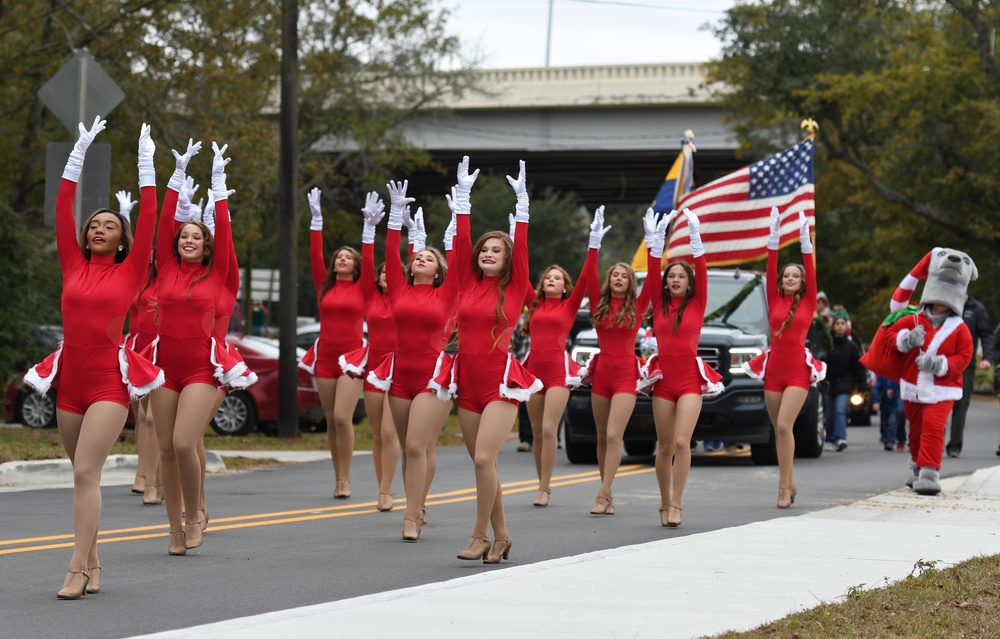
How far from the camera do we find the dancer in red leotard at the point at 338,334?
43.3 feet

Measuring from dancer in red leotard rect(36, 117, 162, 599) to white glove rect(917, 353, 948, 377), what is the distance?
7.69 metres

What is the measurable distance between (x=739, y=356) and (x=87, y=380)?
10660 mm

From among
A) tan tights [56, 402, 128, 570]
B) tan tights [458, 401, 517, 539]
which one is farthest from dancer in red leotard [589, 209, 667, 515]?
tan tights [56, 402, 128, 570]

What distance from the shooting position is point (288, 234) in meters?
21.5

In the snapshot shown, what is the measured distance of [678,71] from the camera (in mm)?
53219

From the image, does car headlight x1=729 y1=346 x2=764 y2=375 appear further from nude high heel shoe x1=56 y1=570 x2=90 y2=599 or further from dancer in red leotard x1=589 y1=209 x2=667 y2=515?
nude high heel shoe x1=56 y1=570 x2=90 y2=599

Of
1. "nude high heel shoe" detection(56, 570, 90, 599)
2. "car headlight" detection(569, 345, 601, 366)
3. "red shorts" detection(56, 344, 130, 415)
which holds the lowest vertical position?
"nude high heel shoe" detection(56, 570, 90, 599)

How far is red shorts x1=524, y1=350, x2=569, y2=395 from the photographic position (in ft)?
42.7

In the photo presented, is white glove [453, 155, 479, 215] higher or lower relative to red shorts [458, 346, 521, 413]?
higher

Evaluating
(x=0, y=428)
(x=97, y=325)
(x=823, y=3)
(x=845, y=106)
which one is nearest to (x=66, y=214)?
(x=97, y=325)

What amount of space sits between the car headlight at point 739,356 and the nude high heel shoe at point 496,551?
8743 millimetres

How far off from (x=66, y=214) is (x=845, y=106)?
4083 cm

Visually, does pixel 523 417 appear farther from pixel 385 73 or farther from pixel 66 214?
pixel 385 73

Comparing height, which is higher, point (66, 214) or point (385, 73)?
point (385, 73)
